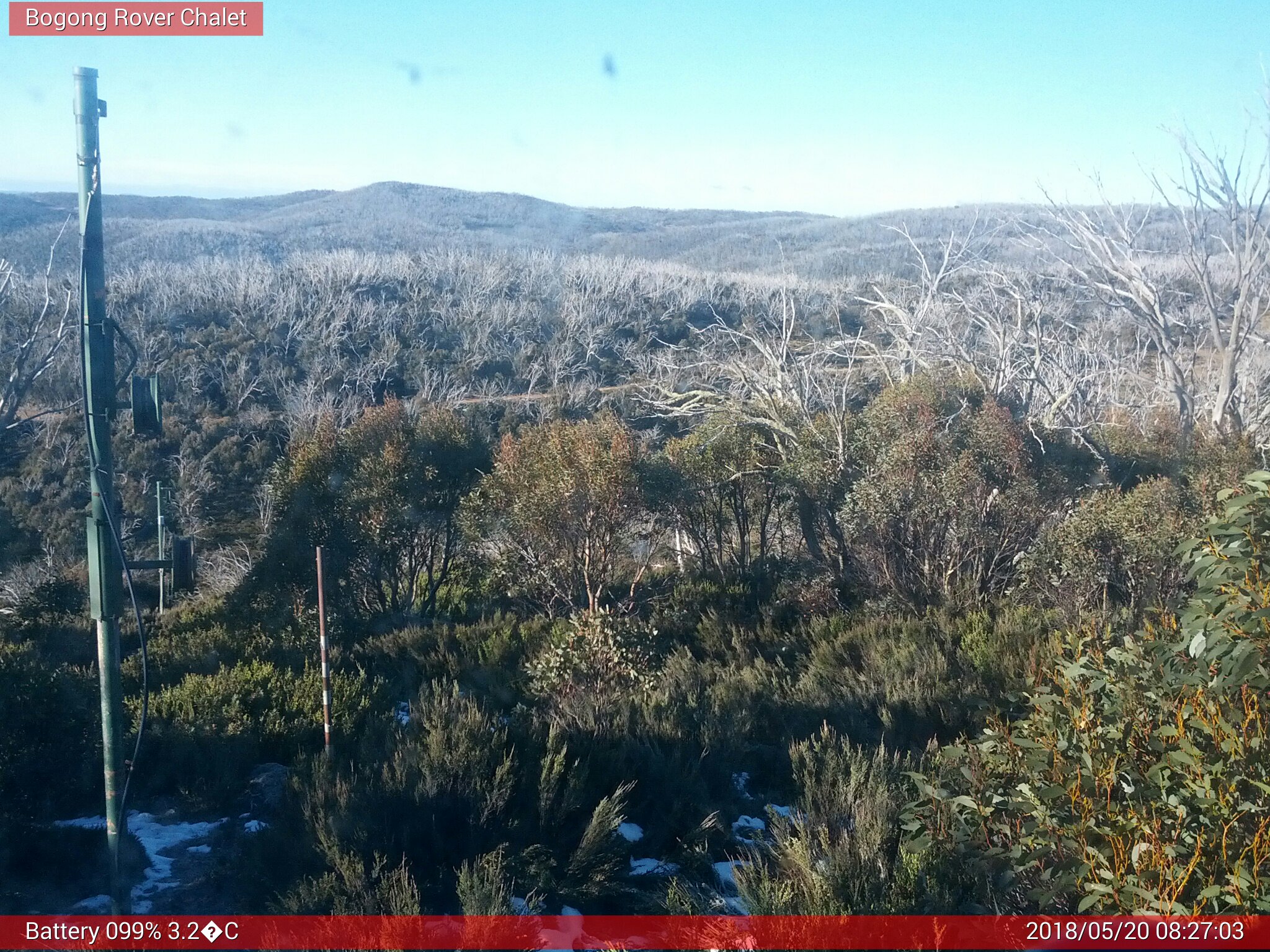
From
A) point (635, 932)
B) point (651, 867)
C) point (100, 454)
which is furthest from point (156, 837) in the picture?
point (635, 932)

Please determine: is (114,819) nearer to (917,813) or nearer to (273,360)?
(917,813)

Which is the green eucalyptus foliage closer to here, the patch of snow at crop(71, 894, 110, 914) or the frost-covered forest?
the frost-covered forest

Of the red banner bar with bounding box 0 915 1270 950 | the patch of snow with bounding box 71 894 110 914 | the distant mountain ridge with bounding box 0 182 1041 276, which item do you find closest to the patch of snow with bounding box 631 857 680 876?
the red banner bar with bounding box 0 915 1270 950

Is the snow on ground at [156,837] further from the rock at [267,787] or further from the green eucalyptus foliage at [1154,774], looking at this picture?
the green eucalyptus foliage at [1154,774]

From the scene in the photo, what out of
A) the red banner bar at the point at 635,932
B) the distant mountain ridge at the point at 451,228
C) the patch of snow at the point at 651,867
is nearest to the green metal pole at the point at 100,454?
the red banner bar at the point at 635,932

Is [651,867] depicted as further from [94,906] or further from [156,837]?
[156,837]

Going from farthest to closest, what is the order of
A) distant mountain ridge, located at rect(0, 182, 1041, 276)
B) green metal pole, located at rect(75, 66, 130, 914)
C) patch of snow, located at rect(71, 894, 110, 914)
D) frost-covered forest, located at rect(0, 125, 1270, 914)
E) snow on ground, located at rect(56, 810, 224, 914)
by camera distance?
distant mountain ridge, located at rect(0, 182, 1041, 276) → snow on ground, located at rect(56, 810, 224, 914) → patch of snow, located at rect(71, 894, 110, 914) → green metal pole, located at rect(75, 66, 130, 914) → frost-covered forest, located at rect(0, 125, 1270, 914)

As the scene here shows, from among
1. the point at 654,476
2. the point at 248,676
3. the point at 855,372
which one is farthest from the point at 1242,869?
the point at 855,372
